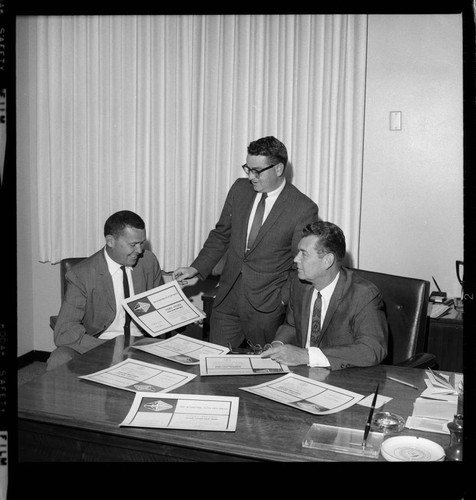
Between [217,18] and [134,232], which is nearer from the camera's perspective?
[134,232]

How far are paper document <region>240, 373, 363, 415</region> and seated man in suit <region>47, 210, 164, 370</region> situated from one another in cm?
96

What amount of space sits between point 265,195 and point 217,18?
1.08 metres

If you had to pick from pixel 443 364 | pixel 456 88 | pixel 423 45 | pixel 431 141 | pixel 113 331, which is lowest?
pixel 443 364

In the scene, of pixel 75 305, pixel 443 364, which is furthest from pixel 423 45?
pixel 75 305

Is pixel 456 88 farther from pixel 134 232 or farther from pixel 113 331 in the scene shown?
pixel 113 331

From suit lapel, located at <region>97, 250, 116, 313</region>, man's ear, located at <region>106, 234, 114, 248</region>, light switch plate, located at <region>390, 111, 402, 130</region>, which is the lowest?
suit lapel, located at <region>97, 250, 116, 313</region>

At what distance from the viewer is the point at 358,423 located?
74.0 inches

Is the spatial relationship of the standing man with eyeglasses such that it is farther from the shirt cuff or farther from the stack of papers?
the stack of papers

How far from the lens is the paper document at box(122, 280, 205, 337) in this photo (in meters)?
2.61

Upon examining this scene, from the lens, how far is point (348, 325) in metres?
2.56

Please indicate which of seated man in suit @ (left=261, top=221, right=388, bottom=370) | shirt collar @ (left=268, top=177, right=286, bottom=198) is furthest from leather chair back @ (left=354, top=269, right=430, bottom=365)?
shirt collar @ (left=268, top=177, right=286, bottom=198)

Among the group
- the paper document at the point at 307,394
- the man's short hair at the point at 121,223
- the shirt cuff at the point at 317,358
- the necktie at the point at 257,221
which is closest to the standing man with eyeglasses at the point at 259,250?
the necktie at the point at 257,221

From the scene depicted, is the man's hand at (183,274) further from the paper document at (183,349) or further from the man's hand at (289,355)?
the man's hand at (289,355)

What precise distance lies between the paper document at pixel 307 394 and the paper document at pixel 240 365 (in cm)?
9
